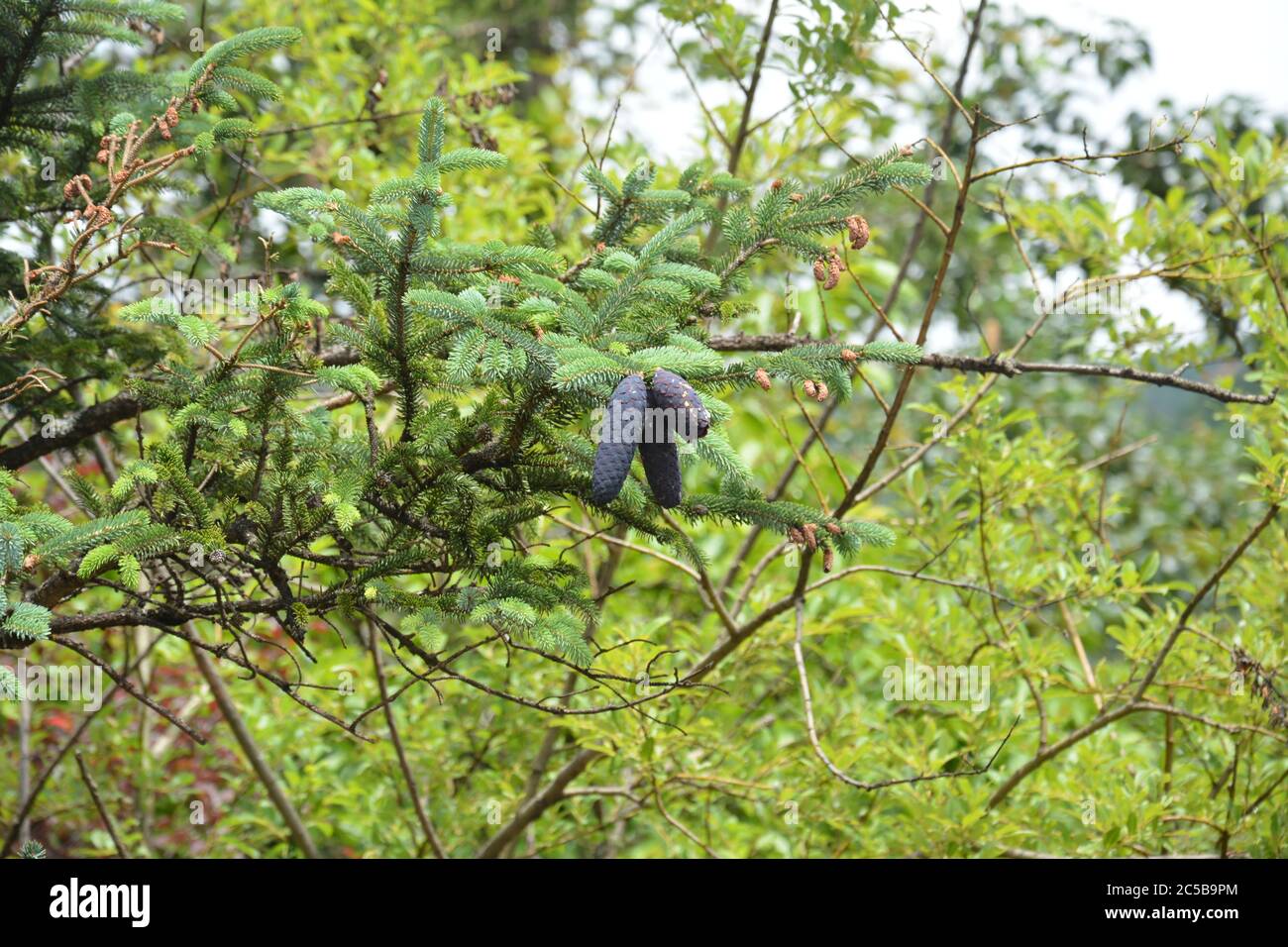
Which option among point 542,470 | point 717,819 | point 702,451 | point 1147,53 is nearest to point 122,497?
point 542,470

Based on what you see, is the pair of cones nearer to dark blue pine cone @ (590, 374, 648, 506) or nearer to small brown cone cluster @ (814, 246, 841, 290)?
Answer: dark blue pine cone @ (590, 374, 648, 506)

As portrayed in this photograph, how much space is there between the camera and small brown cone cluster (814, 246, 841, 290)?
7.31 ft

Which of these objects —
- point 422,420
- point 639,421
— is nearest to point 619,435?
point 639,421

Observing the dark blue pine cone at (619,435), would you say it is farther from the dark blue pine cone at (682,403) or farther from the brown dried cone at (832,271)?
the brown dried cone at (832,271)

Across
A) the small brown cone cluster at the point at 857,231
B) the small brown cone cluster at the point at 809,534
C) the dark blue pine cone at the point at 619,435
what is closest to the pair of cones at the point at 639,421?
the dark blue pine cone at the point at 619,435

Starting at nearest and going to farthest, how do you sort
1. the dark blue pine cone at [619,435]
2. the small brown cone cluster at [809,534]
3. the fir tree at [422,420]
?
the dark blue pine cone at [619,435]
the fir tree at [422,420]
the small brown cone cluster at [809,534]

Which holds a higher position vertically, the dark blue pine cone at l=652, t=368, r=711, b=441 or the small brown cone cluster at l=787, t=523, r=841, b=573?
the dark blue pine cone at l=652, t=368, r=711, b=441

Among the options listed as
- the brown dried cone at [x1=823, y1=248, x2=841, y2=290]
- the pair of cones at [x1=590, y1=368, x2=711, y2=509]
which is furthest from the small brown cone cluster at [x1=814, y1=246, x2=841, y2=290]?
the pair of cones at [x1=590, y1=368, x2=711, y2=509]

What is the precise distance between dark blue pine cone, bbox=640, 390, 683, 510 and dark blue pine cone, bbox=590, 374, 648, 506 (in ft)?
0.14

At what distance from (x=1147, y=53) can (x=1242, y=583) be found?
4080 mm

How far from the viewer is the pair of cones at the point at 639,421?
68.6 inches

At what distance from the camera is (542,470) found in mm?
2176

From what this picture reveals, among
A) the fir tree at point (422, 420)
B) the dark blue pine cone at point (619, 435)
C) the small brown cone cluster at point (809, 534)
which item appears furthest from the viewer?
the small brown cone cluster at point (809, 534)

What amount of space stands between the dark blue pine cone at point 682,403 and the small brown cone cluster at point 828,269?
0.53m
